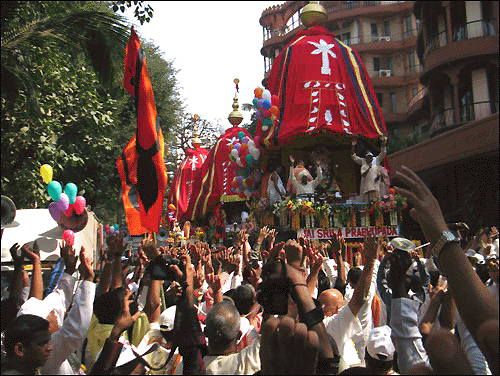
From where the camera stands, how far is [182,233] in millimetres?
19688

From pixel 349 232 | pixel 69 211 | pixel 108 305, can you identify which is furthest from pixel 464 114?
pixel 108 305

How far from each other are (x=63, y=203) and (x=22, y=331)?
18.4 feet

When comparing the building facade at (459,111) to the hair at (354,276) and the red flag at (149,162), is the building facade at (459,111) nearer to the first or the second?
the red flag at (149,162)

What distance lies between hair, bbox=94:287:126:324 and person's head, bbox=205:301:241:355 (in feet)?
1.93

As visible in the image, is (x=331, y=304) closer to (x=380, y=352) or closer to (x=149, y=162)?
(x=380, y=352)

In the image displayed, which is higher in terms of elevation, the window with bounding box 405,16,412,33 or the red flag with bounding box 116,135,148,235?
the window with bounding box 405,16,412,33

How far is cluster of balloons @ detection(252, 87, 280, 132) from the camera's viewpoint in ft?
50.6

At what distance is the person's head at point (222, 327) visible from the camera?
2.96 metres

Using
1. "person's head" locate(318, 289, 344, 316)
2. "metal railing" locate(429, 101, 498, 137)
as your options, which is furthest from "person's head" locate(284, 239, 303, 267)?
"metal railing" locate(429, 101, 498, 137)

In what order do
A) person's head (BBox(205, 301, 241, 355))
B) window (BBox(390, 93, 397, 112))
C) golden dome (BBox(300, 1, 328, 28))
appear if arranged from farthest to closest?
window (BBox(390, 93, 397, 112))
golden dome (BBox(300, 1, 328, 28))
person's head (BBox(205, 301, 241, 355))

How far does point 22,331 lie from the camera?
2.66m

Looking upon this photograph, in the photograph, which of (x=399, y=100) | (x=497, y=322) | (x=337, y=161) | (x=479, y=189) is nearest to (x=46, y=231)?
(x=497, y=322)

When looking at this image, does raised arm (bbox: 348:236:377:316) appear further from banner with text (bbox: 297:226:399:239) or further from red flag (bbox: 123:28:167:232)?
banner with text (bbox: 297:226:399:239)

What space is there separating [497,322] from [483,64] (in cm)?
2197
